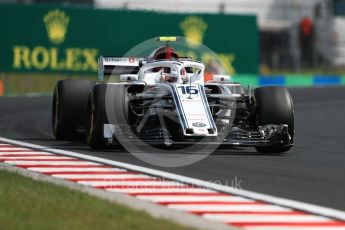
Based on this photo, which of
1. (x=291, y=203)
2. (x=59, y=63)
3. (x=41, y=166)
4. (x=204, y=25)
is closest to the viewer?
(x=291, y=203)

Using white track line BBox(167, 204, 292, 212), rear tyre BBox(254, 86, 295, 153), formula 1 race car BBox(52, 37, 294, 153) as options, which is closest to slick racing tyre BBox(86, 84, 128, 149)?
formula 1 race car BBox(52, 37, 294, 153)

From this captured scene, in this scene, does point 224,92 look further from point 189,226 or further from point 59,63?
point 59,63

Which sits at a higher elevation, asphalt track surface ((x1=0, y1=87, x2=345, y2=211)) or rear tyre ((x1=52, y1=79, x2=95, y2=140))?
rear tyre ((x1=52, y1=79, x2=95, y2=140))

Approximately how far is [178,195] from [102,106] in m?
4.26

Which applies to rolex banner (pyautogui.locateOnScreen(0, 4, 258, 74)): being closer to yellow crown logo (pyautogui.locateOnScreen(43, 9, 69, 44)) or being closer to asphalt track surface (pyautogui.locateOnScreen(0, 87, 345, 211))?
yellow crown logo (pyautogui.locateOnScreen(43, 9, 69, 44))

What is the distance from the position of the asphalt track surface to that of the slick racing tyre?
0.23 meters

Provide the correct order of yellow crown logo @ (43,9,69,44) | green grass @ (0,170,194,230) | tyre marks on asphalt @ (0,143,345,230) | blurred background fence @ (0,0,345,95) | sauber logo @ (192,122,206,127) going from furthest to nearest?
1. yellow crown logo @ (43,9,69,44)
2. blurred background fence @ (0,0,345,95)
3. sauber logo @ (192,122,206,127)
4. tyre marks on asphalt @ (0,143,345,230)
5. green grass @ (0,170,194,230)

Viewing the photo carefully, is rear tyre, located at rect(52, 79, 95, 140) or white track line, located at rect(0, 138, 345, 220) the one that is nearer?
white track line, located at rect(0, 138, 345, 220)

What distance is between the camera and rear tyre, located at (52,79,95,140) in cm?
1498

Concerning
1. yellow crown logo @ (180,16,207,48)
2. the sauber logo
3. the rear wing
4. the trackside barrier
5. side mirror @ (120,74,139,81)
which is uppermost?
yellow crown logo @ (180,16,207,48)

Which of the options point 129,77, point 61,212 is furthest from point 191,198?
point 129,77

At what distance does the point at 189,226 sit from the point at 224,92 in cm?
692

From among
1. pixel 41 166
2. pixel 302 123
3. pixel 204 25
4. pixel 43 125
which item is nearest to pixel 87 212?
pixel 41 166

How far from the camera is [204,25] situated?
35.9 m
